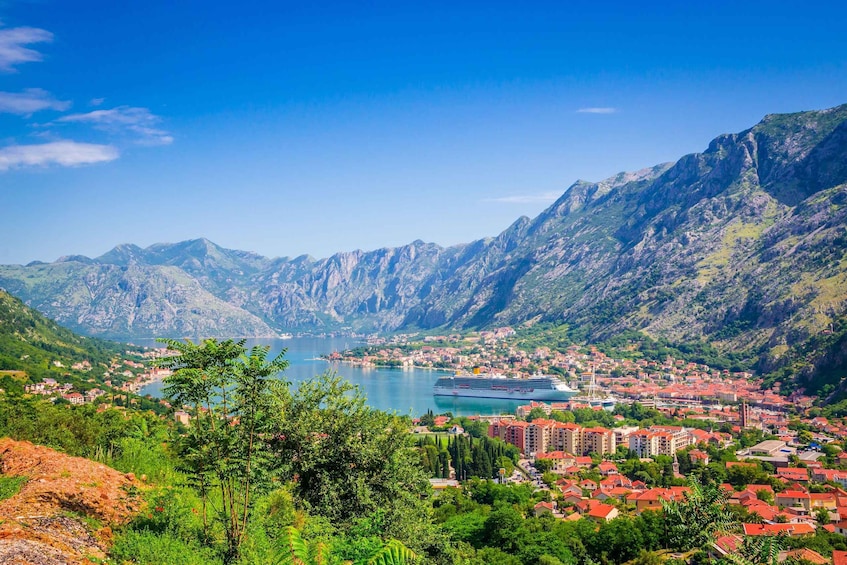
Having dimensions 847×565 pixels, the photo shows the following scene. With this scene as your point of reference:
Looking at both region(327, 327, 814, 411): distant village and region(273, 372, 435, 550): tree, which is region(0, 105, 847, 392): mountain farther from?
region(273, 372, 435, 550): tree

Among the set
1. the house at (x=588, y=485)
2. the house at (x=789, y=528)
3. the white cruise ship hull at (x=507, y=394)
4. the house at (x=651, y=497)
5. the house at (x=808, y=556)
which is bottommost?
the white cruise ship hull at (x=507, y=394)

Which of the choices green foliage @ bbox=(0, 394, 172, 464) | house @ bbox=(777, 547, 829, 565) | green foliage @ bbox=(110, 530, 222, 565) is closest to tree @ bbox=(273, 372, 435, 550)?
green foliage @ bbox=(0, 394, 172, 464)

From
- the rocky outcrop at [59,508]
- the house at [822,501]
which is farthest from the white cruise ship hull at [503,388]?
the rocky outcrop at [59,508]

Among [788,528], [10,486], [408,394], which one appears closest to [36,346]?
[408,394]

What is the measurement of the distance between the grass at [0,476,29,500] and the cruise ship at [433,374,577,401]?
81371mm

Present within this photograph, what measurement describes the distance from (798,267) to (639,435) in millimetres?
60898

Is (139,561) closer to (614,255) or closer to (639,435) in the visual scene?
(639,435)

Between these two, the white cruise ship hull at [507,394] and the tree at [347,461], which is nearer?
the tree at [347,461]

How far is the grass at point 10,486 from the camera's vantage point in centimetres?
677

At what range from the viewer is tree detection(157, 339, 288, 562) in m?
7.02

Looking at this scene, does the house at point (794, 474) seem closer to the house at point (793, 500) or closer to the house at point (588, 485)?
the house at point (793, 500)

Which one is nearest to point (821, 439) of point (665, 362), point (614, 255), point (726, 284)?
point (665, 362)

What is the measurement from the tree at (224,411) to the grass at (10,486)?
5.36 feet

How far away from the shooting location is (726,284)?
110 metres
